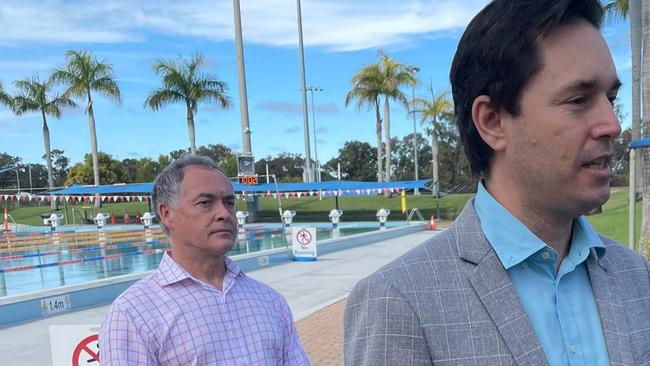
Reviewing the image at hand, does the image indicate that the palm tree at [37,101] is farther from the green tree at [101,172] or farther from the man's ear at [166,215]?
the man's ear at [166,215]

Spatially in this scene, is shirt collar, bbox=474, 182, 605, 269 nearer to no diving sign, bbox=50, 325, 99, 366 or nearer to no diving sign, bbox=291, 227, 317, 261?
no diving sign, bbox=50, 325, 99, 366

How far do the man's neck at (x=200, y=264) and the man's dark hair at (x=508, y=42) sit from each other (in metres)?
1.78

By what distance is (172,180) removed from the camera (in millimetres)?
2918

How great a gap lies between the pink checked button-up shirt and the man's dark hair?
1663mm

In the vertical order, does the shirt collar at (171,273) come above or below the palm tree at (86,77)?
below

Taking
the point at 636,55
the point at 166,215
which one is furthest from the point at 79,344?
Answer: the point at 636,55

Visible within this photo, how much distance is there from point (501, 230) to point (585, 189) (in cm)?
19

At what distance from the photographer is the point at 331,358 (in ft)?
20.0

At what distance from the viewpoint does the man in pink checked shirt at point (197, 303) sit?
7.76ft

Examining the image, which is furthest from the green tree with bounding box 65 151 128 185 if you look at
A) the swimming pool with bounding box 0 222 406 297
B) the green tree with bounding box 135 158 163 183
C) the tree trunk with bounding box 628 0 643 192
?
the tree trunk with bounding box 628 0 643 192

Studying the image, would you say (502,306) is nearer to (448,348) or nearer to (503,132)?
(448,348)

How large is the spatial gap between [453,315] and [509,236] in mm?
234

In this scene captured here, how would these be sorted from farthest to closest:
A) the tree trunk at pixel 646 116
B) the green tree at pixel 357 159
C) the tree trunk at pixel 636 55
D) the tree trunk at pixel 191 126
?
the green tree at pixel 357 159 → the tree trunk at pixel 191 126 → the tree trunk at pixel 636 55 → the tree trunk at pixel 646 116

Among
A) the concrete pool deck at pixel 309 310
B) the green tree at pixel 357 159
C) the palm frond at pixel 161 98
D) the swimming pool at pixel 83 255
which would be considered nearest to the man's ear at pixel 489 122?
the concrete pool deck at pixel 309 310
